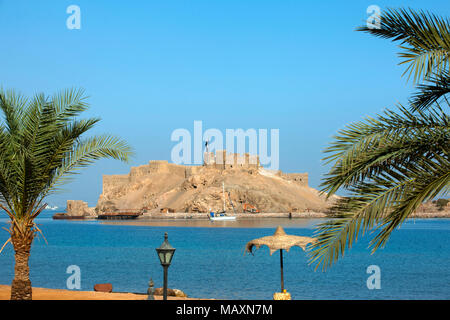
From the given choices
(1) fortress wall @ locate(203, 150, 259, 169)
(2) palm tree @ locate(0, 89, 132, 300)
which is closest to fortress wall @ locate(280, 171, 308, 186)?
(1) fortress wall @ locate(203, 150, 259, 169)

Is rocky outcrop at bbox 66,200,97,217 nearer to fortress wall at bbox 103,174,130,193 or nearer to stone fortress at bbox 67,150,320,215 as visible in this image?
stone fortress at bbox 67,150,320,215

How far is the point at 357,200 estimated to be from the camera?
6.86m

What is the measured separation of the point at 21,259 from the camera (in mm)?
12211

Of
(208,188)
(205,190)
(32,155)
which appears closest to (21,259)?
(32,155)

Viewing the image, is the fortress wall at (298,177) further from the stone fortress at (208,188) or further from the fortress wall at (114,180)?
the fortress wall at (114,180)

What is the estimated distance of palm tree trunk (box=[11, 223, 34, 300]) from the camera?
12.1 metres

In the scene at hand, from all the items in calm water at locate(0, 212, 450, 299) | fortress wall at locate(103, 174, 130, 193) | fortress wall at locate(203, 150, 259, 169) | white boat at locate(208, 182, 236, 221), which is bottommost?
calm water at locate(0, 212, 450, 299)

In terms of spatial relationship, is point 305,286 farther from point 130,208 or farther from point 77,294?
point 130,208

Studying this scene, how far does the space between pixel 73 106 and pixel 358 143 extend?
7.31m

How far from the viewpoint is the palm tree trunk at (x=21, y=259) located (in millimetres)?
12055

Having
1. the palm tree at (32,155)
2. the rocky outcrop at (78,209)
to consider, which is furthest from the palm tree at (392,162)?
the rocky outcrop at (78,209)
